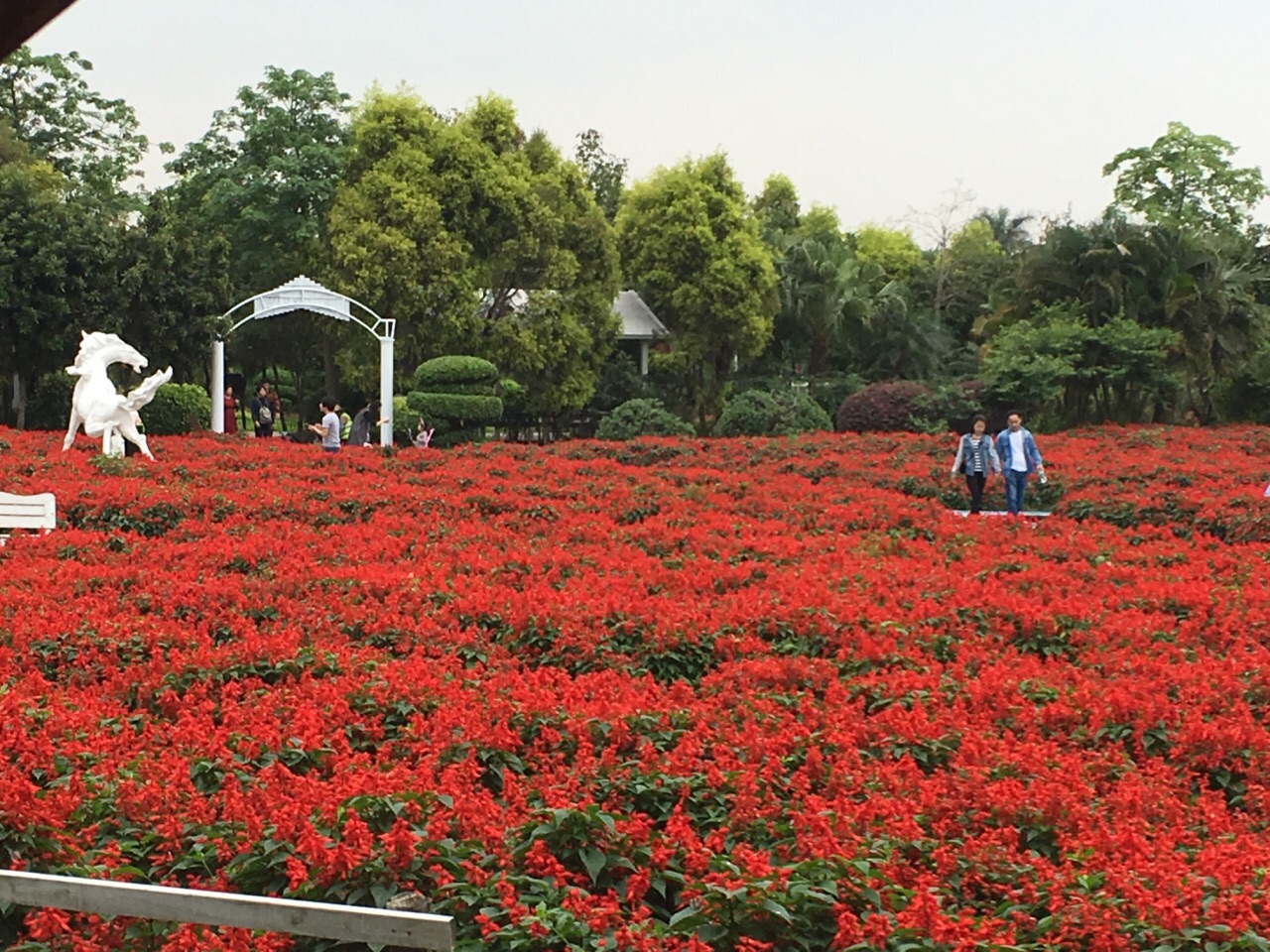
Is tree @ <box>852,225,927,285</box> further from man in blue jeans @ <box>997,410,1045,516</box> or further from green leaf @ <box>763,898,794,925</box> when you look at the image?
green leaf @ <box>763,898,794,925</box>

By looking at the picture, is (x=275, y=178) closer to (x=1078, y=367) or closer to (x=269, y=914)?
(x=1078, y=367)

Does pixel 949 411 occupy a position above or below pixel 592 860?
above

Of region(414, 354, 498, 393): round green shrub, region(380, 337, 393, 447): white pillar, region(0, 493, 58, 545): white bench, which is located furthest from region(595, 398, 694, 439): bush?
region(0, 493, 58, 545): white bench

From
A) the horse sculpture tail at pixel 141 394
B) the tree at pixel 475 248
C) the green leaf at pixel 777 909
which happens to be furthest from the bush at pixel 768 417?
the green leaf at pixel 777 909

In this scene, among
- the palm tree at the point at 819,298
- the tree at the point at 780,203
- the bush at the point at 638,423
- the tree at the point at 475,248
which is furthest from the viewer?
the tree at the point at 780,203

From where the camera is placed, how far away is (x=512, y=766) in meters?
4.91

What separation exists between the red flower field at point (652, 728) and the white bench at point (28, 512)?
1.94ft

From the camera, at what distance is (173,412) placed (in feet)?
81.9

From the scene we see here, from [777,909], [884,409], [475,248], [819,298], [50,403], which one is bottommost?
[777,909]

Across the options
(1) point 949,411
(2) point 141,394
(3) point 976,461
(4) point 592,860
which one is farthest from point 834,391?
(4) point 592,860

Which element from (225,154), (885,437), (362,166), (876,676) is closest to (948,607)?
(876,676)

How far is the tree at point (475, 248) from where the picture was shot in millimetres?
31516

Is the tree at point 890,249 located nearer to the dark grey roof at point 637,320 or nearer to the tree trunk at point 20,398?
the dark grey roof at point 637,320

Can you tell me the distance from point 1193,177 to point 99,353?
39.3 metres
